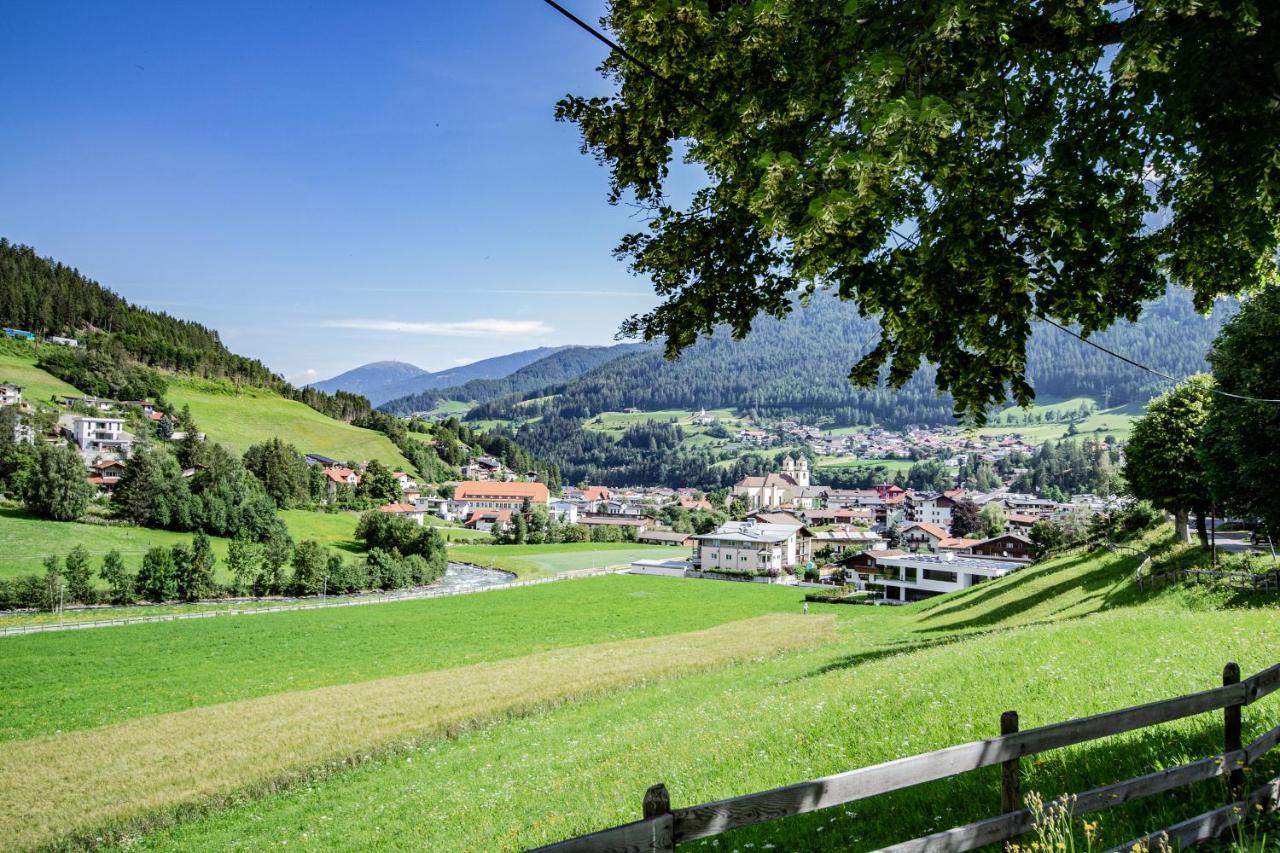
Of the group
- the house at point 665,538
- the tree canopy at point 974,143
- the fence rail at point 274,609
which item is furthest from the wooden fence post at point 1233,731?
the house at point 665,538

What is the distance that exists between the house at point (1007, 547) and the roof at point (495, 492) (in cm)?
11554

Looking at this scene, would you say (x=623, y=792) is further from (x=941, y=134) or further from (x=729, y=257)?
(x=941, y=134)

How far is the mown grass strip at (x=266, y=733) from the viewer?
58.3 feet

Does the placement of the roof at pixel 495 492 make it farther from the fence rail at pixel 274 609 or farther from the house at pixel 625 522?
the fence rail at pixel 274 609

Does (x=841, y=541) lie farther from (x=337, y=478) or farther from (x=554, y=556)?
(x=337, y=478)

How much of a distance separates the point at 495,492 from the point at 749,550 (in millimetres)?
95138

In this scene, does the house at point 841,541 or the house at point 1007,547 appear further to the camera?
the house at point 841,541

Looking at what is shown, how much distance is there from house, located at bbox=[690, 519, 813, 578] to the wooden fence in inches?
3889

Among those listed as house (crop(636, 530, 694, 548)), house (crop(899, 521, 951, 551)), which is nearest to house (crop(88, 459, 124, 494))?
house (crop(636, 530, 694, 548))

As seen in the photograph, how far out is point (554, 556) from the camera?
4690 inches

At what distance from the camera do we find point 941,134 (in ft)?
13.1

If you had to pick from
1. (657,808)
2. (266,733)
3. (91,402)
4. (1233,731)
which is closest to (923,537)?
(266,733)

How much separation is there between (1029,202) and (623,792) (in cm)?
950

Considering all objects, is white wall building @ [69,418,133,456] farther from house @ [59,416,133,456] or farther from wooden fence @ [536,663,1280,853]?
wooden fence @ [536,663,1280,853]
